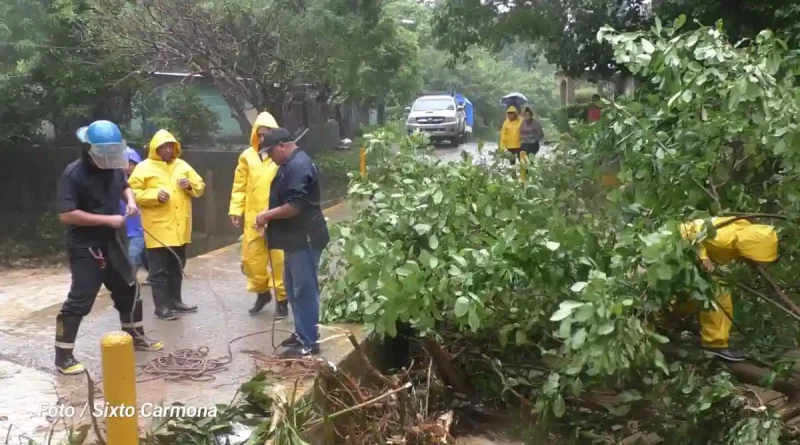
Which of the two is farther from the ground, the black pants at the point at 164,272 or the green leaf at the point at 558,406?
the black pants at the point at 164,272

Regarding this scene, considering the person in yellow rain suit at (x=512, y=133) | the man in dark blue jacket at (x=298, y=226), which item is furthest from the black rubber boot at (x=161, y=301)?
the person in yellow rain suit at (x=512, y=133)

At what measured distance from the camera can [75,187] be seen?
4.84 meters

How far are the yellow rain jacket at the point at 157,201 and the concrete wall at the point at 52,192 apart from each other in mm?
8568

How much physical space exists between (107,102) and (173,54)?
2.78 metres

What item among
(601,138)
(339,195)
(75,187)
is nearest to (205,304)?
(75,187)

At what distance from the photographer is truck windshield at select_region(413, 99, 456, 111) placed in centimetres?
2776

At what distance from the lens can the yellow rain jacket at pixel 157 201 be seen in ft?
19.9

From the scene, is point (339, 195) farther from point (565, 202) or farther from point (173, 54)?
point (565, 202)

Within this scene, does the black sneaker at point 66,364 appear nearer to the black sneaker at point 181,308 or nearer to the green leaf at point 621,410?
the black sneaker at point 181,308

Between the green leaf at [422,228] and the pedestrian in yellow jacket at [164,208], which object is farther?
the pedestrian in yellow jacket at [164,208]

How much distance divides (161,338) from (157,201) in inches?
40.0

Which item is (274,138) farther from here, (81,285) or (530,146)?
(530,146)

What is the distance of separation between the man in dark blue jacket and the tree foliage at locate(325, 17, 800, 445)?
0.89ft

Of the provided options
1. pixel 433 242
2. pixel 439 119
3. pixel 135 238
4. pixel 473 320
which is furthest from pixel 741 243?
pixel 439 119
